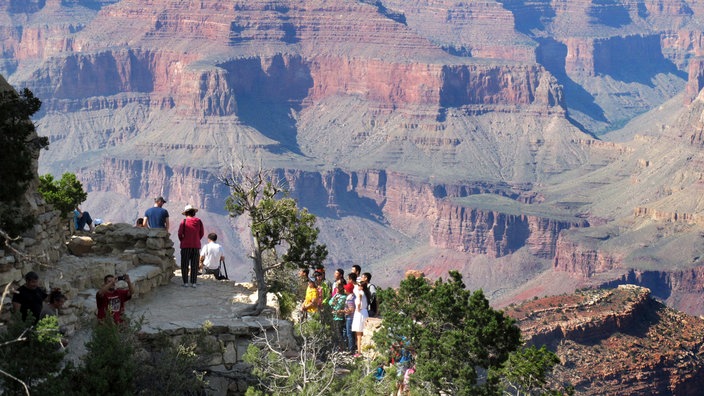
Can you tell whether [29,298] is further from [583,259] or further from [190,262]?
[583,259]

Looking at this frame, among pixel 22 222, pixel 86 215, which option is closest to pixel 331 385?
pixel 22 222

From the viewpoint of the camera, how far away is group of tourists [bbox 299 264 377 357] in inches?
1126

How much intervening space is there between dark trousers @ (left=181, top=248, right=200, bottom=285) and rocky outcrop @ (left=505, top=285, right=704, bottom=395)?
86.8 feet

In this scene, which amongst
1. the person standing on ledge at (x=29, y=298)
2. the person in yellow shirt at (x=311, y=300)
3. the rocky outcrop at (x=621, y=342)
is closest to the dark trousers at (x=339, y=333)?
the person in yellow shirt at (x=311, y=300)

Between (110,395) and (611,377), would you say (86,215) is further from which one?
(611,377)

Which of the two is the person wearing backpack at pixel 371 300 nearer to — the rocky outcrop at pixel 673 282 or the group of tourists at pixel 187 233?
the group of tourists at pixel 187 233

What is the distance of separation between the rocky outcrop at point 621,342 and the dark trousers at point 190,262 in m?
26.5

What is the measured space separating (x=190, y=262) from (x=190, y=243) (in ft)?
2.03

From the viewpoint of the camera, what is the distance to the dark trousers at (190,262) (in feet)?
101

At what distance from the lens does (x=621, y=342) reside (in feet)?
199

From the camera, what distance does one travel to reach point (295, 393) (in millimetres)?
23672

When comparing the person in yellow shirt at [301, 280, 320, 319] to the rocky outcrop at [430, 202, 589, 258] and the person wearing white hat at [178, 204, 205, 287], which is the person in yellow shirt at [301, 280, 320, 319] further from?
the rocky outcrop at [430, 202, 589, 258]

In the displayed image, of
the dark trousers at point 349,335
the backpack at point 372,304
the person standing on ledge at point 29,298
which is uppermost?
the person standing on ledge at point 29,298

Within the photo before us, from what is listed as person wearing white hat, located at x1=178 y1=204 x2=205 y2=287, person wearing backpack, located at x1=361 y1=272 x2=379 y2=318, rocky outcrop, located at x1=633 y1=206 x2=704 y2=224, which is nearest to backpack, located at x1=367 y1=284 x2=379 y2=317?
person wearing backpack, located at x1=361 y1=272 x2=379 y2=318
